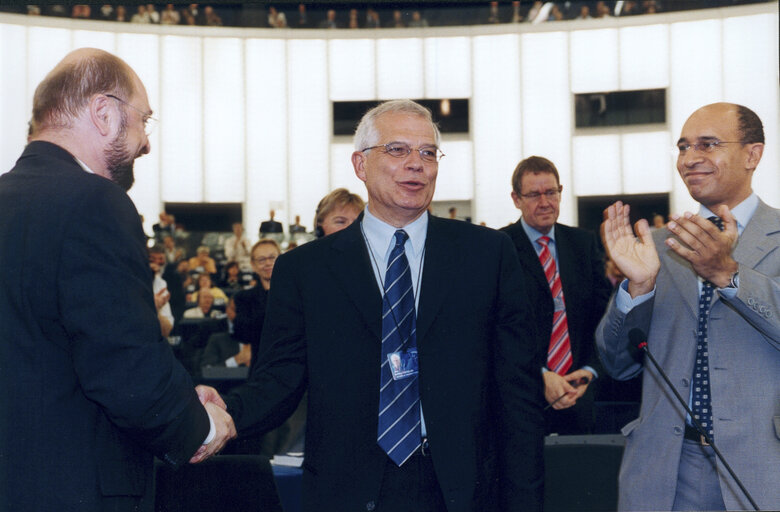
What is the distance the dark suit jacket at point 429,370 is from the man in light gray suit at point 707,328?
1.16ft

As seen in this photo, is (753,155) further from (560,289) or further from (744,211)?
(560,289)

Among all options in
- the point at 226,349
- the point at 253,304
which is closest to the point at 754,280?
the point at 253,304

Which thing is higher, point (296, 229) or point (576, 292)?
point (296, 229)

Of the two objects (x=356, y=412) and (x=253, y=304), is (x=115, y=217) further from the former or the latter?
(x=253, y=304)

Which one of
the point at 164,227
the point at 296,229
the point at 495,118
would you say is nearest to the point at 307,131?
the point at 296,229

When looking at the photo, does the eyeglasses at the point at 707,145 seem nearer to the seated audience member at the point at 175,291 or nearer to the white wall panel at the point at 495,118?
the seated audience member at the point at 175,291

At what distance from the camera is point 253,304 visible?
435 centimetres

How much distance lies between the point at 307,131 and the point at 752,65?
7.75 m

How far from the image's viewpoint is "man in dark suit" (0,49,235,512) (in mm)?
1568

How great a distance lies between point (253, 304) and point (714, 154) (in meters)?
2.84

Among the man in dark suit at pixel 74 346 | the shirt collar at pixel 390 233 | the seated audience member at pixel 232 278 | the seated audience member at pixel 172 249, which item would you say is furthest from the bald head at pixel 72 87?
the seated audience member at pixel 172 249

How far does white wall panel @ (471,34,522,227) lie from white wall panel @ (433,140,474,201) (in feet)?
0.38

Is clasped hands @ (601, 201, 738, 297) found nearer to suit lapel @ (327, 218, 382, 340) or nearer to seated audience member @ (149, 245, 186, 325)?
suit lapel @ (327, 218, 382, 340)

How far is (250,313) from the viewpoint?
4.31 metres
